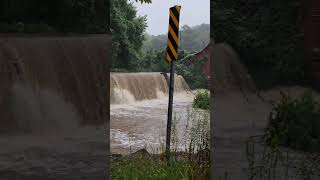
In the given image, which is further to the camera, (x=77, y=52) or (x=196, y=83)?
(x=196, y=83)

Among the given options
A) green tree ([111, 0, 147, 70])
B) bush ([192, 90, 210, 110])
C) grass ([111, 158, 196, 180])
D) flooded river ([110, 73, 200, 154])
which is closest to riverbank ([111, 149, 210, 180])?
grass ([111, 158, 196, 180])

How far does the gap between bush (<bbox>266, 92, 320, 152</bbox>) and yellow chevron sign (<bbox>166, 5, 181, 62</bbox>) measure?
8.09ft

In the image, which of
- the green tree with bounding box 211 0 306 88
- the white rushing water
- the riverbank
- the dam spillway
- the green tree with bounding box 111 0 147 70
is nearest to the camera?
the green tree with bounding box 211 0 306 88

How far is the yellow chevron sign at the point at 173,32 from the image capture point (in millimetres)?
5469

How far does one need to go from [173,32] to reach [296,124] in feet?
9.08

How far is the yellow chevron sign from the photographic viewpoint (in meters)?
5.47

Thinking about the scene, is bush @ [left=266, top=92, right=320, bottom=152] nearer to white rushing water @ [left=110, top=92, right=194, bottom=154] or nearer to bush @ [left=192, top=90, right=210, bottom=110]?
white rushing water @ [left=110, top=92, right=194, bottom=154]

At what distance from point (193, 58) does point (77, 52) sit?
29.9 metres

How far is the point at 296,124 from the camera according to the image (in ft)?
10.3

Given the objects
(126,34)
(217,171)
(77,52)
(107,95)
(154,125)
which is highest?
(126,34)

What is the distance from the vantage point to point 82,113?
312cm

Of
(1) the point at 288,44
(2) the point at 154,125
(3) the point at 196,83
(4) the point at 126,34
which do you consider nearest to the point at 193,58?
(3) the point at 196,83

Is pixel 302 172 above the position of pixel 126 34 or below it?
below

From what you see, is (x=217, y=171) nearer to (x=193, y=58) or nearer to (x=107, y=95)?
(x=107, y=95)
